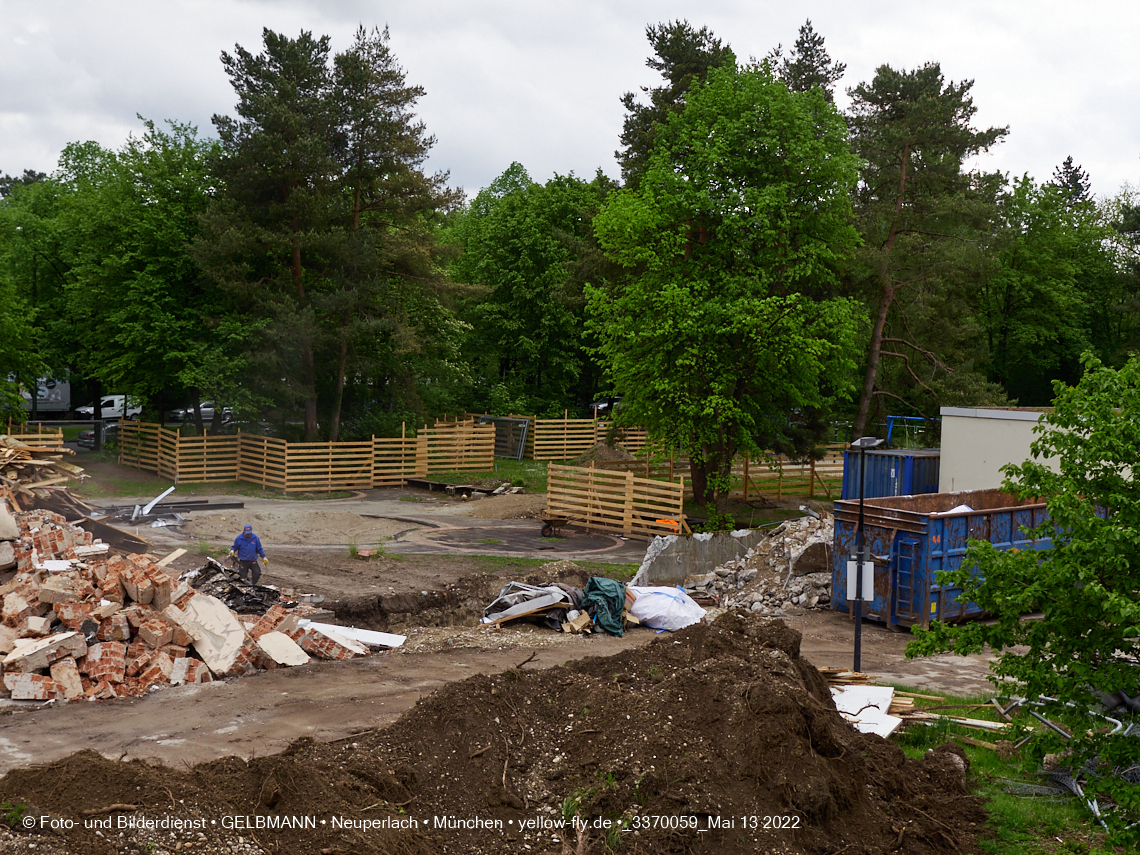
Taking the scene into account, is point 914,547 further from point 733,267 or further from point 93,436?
point 93,436

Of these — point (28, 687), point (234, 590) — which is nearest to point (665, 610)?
point (234, 590)

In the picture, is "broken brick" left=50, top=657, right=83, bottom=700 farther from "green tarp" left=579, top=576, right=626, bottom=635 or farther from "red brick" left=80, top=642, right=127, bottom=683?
"green tarp" left=579, top=576, right=626, bottom=635

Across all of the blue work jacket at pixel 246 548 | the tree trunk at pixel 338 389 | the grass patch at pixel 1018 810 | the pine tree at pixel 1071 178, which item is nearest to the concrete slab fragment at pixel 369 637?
the blue work jacket at pixel 246 548

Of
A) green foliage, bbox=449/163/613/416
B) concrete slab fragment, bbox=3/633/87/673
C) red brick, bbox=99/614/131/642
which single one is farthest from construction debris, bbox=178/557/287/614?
green foliage, bbox=449/163/613/416

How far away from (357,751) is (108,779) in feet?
6.65

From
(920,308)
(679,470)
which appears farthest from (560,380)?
(920,308)

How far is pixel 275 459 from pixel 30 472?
1606 centimetres

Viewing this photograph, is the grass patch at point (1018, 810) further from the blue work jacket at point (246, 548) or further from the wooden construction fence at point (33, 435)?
the wooden construction fence at point (33, 435)

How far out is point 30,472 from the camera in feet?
63.8

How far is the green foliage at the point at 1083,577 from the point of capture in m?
6.33

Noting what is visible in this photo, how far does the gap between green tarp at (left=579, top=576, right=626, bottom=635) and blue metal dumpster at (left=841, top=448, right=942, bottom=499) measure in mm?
11185

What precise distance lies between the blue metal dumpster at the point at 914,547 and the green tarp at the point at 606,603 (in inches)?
164

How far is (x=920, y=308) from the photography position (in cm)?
3503

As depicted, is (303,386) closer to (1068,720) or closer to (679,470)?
(679,470)
